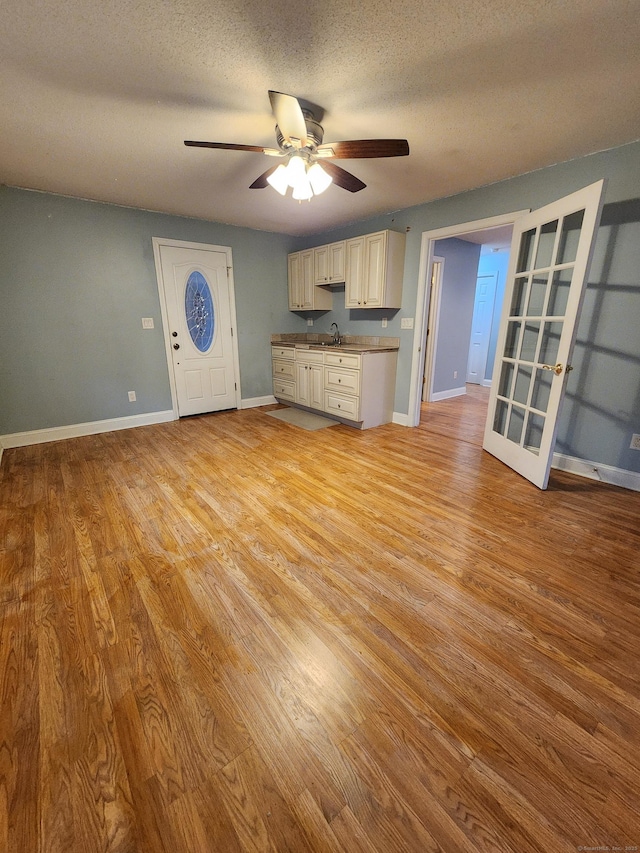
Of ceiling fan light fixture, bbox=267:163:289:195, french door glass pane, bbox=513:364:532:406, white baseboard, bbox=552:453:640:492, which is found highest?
ceiling fan light fixture, bbox=267:163:289:195

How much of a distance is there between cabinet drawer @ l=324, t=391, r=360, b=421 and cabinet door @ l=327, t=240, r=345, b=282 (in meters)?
1.50

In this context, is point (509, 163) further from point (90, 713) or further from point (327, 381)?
point (90, 713)

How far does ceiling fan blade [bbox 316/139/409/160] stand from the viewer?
179 cm

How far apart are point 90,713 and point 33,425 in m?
3.46

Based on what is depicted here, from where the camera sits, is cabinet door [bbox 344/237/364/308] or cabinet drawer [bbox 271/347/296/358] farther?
cabinet drawer [bbox 271/347/296/358]

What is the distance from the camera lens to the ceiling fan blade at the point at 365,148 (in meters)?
1.79

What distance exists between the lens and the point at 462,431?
4.05 metres

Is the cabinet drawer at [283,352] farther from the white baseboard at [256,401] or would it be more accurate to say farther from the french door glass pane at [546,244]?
the french door glass pane at [546,244]

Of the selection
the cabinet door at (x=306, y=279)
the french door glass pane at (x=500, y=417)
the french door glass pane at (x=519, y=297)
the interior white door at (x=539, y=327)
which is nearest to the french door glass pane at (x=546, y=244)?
the interior white door at (x=539, y=327)

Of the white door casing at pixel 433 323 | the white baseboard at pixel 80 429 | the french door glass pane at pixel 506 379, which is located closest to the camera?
the french door glass pane at pixel 506 379

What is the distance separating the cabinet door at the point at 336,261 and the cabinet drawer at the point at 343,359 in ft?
3.41

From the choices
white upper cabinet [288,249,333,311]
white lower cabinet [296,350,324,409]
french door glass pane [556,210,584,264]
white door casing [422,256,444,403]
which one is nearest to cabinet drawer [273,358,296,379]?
white lower cabinet [296,350,324,409]

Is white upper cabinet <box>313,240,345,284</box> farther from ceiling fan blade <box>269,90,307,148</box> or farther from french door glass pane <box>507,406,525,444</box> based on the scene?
french door glass pane <box>507,406,525,444</box>

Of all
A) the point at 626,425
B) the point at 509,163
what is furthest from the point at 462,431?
the point at 509,163
